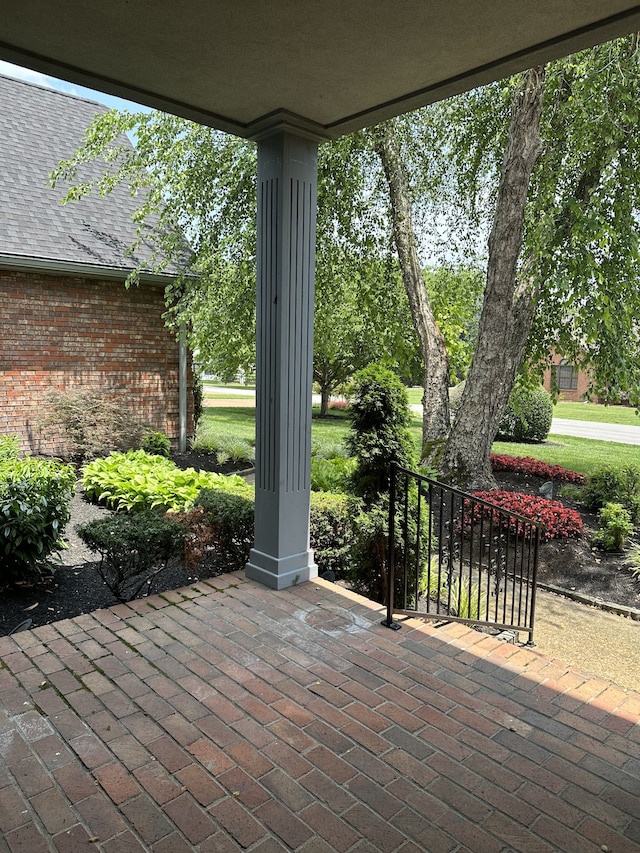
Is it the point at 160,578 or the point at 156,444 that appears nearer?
the point at 160,578

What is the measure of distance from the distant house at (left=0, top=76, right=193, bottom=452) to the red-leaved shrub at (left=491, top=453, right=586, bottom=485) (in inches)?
202

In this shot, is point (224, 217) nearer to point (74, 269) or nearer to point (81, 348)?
point (74, 269)

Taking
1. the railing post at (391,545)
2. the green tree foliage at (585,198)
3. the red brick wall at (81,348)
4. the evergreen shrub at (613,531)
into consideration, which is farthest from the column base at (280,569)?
the red brick wall at (81,348)

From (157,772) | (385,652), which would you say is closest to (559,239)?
(385,652)

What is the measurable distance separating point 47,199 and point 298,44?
762cm

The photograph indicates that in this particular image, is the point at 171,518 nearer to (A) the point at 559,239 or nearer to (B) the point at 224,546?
(B) the point at 224,546

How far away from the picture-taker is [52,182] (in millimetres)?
7938

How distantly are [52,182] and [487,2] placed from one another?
7430mm

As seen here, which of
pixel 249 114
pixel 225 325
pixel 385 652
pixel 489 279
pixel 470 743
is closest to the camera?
pixel 470 743

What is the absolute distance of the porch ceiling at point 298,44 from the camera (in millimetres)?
2207

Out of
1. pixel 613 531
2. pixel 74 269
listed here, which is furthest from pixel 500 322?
pixel 74 269

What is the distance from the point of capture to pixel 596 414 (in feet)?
77.6

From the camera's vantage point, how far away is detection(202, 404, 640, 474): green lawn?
460 inches

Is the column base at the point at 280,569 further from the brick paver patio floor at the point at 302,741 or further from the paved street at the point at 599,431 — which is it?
the paved street at the point at 599,431
